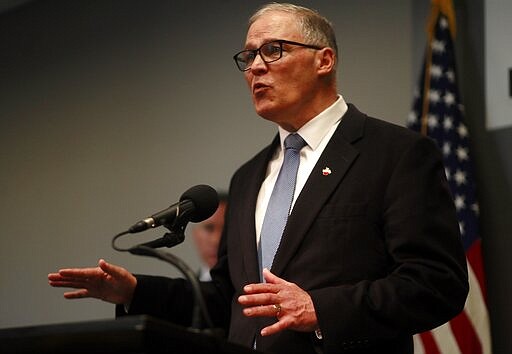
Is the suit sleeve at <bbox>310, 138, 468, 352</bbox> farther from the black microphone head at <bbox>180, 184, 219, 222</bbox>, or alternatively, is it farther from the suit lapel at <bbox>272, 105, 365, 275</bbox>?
the black microphone head at <bbox>180, 184, 219, 222</bbox>

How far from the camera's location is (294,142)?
2953 mm

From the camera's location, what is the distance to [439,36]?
4.47 m

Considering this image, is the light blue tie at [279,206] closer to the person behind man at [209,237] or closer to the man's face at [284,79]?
the man's face at [284,79]

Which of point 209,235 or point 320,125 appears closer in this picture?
point 320,125

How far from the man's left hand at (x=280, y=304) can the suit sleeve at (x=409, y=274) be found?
3 cm

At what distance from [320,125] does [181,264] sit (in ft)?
4.01

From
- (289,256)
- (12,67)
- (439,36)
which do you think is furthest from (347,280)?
(12,67)

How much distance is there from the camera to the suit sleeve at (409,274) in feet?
7.88

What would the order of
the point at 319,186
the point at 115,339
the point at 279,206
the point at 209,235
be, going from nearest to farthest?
the point at 115,339, the point at 319,186, the point at 279,206, the point at 209,235

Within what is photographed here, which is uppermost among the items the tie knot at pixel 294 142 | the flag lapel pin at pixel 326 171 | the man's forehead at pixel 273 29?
the man's forehead at pixel 273 29

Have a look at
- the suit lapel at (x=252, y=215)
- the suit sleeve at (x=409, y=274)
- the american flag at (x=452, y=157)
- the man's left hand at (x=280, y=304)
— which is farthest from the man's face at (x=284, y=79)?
the american flag at (x=452, y=157)

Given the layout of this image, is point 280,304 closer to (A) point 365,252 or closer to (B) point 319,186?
(A) point 365,252

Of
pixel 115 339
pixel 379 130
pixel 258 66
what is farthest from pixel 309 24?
pixel 115 339

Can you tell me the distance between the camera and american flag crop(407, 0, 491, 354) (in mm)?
4074
